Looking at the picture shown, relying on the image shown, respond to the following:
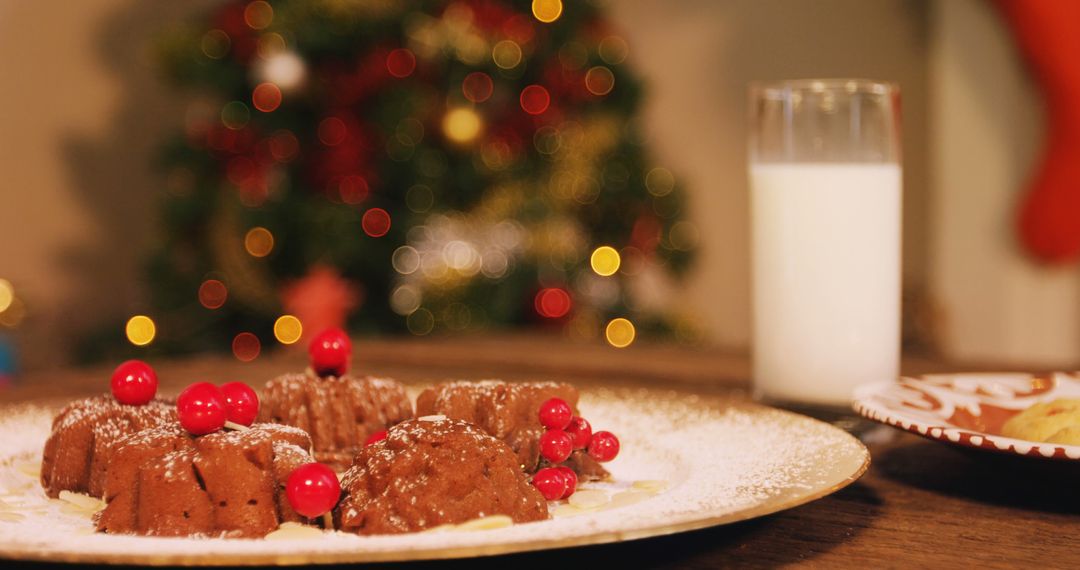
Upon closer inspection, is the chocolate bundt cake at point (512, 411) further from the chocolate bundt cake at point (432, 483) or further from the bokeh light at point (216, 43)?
the bokeh light at point (216, 43)

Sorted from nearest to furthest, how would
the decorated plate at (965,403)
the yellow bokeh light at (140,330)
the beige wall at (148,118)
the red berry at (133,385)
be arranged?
1. the decorated plate at (965,403)
2. the red berry at (133,385)
3. the yellow bokeh light at (140,330)
4. the beige wall at (148,118)

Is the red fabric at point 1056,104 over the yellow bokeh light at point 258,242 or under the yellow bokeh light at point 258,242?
over

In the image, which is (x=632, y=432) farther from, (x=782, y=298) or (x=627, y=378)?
(x=627, y=378)

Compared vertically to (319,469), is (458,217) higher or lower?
higher

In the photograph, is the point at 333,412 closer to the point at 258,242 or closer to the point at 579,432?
the point at 579,432

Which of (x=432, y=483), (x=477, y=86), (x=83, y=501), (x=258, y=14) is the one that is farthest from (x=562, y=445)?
(x=258, y=14)

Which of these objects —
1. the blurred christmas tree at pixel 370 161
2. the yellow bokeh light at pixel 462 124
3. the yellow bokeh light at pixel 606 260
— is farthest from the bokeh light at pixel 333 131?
the yellow bokeh light at pixel 606 260

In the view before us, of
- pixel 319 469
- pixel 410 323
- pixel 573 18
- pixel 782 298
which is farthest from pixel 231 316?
pixel 319 469
